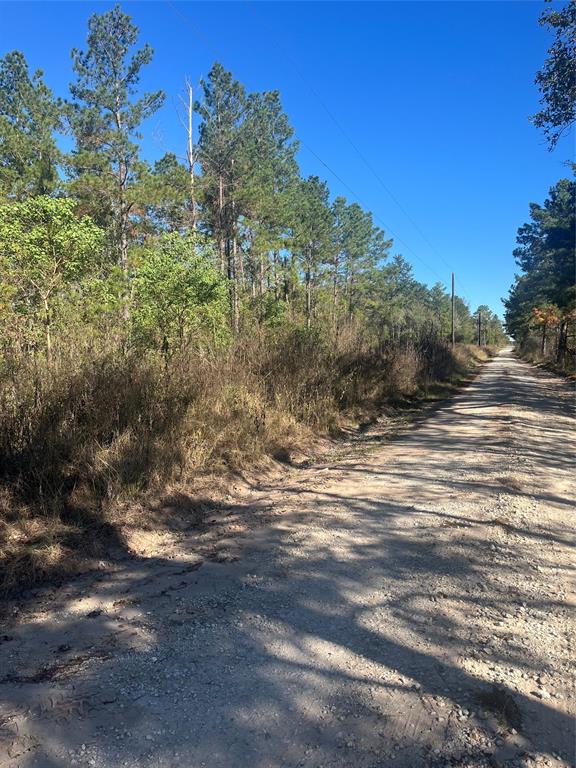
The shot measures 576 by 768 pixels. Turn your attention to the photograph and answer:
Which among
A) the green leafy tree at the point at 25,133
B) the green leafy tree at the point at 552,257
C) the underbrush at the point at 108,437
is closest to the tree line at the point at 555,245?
the green leafy tree at the point at 552,257

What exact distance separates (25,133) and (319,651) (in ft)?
95.9

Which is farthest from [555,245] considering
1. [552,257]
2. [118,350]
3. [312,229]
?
[118,350]

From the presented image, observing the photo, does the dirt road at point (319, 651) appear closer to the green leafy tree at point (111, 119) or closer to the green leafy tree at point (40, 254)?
the green leafy tree at point (40, 254)

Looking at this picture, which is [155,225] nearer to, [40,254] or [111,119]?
[111,119]

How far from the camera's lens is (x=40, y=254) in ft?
23.4

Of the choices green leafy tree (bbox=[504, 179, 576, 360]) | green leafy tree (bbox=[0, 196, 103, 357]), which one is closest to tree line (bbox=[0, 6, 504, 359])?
green leafy tree (bbox=[0, 196, 103, 357])

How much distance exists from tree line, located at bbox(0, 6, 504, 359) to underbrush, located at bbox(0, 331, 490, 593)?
705 mm

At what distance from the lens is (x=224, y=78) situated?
28547 mm

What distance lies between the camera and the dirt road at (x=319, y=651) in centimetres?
210

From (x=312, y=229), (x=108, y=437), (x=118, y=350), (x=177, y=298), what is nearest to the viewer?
(x=108, y=437)

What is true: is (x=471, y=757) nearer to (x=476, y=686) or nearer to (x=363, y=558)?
(x=476, y=686)

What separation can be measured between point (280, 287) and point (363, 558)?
101 feet

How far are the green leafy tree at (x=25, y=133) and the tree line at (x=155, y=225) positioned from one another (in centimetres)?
8

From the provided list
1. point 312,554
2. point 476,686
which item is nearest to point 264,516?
point 312,554
